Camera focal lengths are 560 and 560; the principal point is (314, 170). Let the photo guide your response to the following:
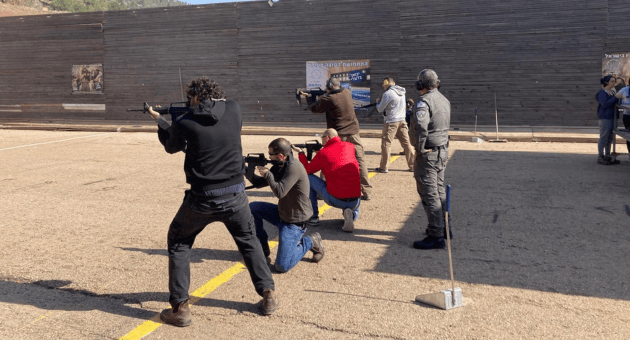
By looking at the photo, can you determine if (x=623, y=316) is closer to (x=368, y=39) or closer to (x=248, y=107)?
(x=368, y=39)

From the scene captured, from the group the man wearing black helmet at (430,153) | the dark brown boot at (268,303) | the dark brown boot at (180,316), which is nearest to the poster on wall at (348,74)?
the man wearing black helmet at (430,153)

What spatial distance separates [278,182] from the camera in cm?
562

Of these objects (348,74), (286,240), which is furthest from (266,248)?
(348,74)

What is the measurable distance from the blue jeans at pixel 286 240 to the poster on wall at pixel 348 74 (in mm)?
14568

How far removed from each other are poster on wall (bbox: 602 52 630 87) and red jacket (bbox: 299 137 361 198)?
14311mm

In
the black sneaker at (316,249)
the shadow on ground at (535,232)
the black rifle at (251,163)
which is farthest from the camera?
the black sneaker at (316,249)

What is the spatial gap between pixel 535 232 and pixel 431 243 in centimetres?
152

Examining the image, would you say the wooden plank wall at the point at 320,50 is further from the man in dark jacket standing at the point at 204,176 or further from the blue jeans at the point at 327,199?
the man in dark jacket standing at the point at 204,176

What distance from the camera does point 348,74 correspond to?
2067 cm

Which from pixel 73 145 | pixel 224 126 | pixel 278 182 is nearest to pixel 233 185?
pixel 224 126

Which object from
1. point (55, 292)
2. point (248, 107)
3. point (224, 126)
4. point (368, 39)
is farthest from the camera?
point (248, 107)

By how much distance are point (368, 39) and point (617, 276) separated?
15.9 m

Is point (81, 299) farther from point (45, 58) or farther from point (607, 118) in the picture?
point (45, 58)

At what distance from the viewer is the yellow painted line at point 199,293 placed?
4434 mm
